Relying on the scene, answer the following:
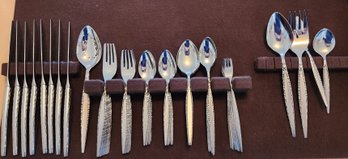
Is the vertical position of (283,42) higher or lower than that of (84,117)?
higher

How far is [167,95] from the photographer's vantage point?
542mm

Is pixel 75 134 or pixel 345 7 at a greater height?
pixel 345 7

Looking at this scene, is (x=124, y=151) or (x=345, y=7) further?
(x=345, y=7)

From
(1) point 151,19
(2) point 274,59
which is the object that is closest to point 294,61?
(2) point 274,59

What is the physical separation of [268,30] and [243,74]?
105 millimetres

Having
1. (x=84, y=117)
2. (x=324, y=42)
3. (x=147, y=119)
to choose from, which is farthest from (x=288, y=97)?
(x=84, y=117)

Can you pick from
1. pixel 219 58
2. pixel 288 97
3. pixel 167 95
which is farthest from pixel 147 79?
pixel 288 97

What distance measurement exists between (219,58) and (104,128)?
0.84 ft

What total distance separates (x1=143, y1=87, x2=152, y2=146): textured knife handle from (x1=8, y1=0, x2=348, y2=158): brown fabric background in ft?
0.04

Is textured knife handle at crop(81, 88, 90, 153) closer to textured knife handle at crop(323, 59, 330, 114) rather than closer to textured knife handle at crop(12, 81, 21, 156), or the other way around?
textured knife handle at crop(12, 81, 21, 156)

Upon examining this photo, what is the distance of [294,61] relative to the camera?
0.56 metres

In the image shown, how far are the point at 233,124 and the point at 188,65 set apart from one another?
136 mm

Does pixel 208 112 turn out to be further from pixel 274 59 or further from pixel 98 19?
pixel 98 19

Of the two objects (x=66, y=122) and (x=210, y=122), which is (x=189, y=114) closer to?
(x=210, y=122)
